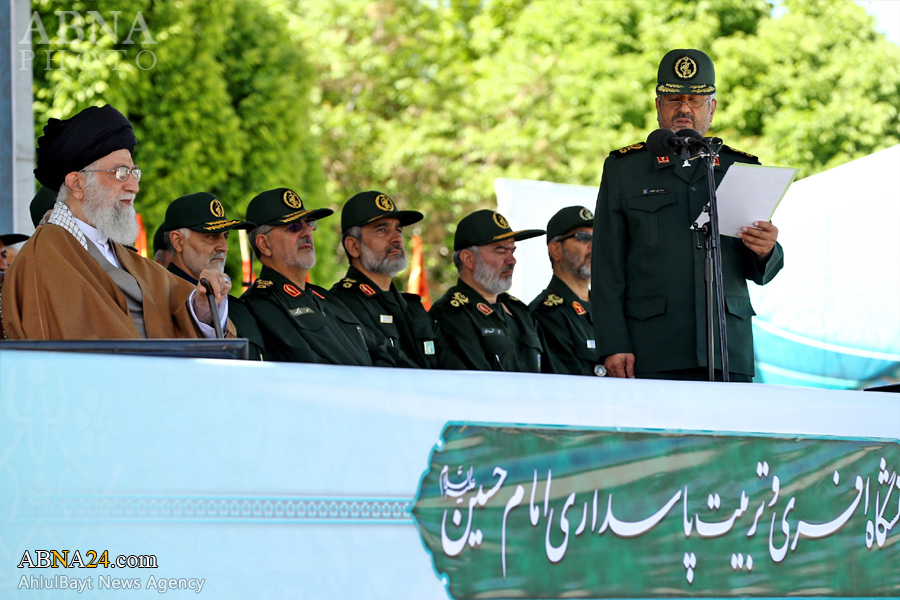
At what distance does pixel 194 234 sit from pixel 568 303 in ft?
7.22

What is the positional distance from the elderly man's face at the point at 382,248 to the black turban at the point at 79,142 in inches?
98.8

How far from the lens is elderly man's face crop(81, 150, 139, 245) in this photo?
11.1ft

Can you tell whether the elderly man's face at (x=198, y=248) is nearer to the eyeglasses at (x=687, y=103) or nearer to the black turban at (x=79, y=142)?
the black turban at (x=79, y=142)

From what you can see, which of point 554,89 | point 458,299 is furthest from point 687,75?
point 554,89

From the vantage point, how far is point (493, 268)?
19.8 ft

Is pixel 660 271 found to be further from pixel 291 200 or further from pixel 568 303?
pixel 568 303

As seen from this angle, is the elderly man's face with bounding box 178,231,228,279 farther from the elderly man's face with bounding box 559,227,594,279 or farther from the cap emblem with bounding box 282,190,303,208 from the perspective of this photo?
the elderly man's face with bounding box 559,227,594,279

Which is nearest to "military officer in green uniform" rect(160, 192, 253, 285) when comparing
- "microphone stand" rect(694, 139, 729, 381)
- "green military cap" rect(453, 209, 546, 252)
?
"green military cap" rect(453, 209, 546, 252)

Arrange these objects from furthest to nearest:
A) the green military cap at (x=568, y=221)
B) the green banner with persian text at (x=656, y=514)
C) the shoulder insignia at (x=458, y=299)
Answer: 1. the green military cap at (x=568, y=221)
2. the shoulder insignia at (x=458, y=299)
3. the green banner with persian text at (x=656, y=514)

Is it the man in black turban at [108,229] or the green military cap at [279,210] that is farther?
the green military cap at [279,210]

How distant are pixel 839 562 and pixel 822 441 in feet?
1.00

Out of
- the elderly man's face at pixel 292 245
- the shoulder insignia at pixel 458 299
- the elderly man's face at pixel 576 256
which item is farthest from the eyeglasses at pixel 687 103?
the elderly man's face at pixel 576 256

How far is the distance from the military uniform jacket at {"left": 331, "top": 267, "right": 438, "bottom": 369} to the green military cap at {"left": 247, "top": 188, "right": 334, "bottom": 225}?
Result: 46 cm

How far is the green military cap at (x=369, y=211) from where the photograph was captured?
5.92 m
